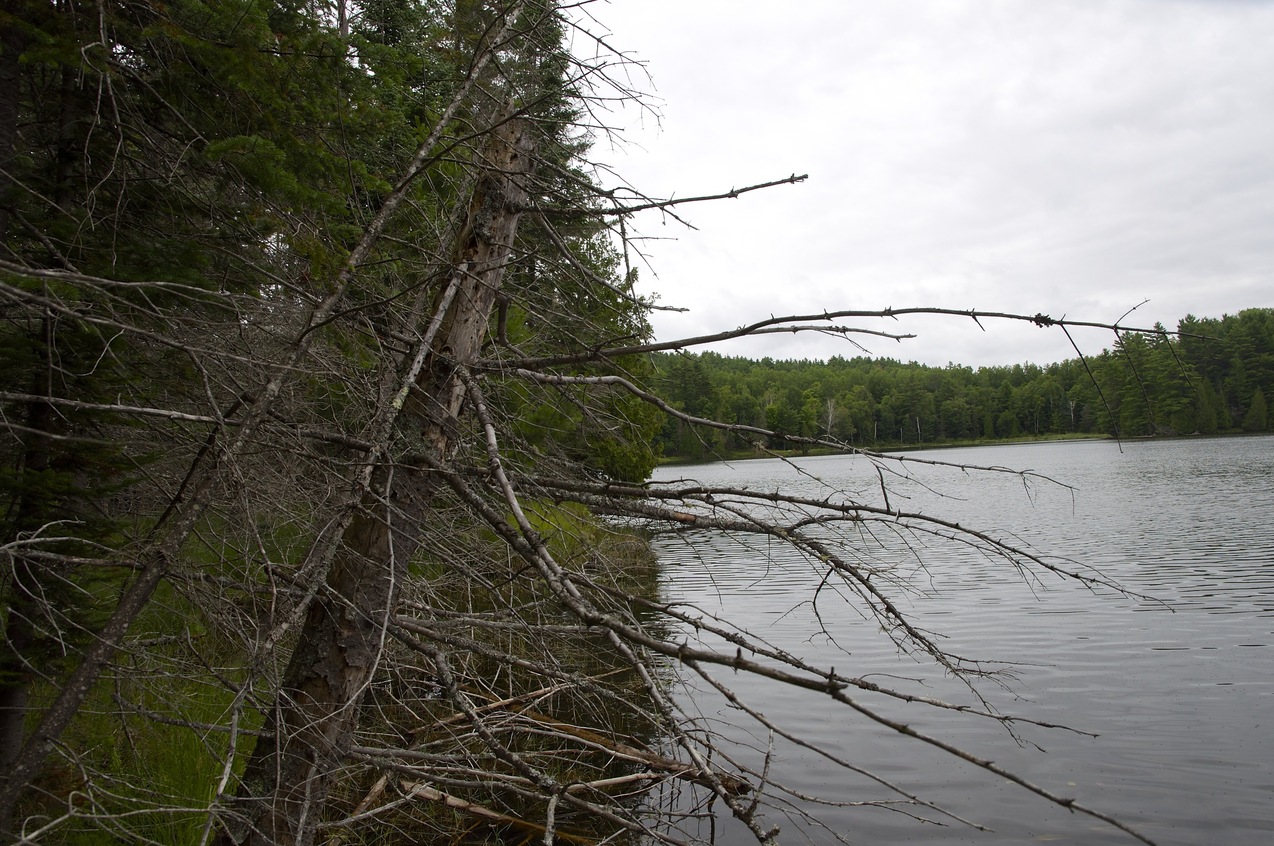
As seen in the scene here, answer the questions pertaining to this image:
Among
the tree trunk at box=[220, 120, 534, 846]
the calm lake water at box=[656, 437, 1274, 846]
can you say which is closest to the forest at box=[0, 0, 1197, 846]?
the tree trunk at box=[220, 120, 534, 846]

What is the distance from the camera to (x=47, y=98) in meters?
4.44

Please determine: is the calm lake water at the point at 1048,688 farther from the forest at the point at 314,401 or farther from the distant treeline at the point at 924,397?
the forest at the point at 314,401

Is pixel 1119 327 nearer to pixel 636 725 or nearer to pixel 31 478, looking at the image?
pixel 31 478

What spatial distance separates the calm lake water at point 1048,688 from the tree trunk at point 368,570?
1167 mm

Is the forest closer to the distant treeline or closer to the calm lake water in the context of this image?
the distant treeline

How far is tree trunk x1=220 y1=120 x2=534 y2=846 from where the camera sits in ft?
10.3

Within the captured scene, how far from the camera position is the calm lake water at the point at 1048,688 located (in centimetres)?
643

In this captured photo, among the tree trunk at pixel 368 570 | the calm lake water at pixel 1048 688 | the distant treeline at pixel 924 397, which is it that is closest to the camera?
the distant treeline at pixel 924 397

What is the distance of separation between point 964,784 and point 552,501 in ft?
18.3

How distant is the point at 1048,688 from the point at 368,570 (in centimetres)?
870

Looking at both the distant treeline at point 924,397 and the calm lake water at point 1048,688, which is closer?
the distant treeline at point 924,397

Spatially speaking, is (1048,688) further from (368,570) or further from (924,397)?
(368,570)

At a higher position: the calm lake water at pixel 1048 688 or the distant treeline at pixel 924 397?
the distant treeline at pixel 924 397

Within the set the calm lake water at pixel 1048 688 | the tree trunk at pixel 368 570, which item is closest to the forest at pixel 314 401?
the tree trunk at pixel 368 570
